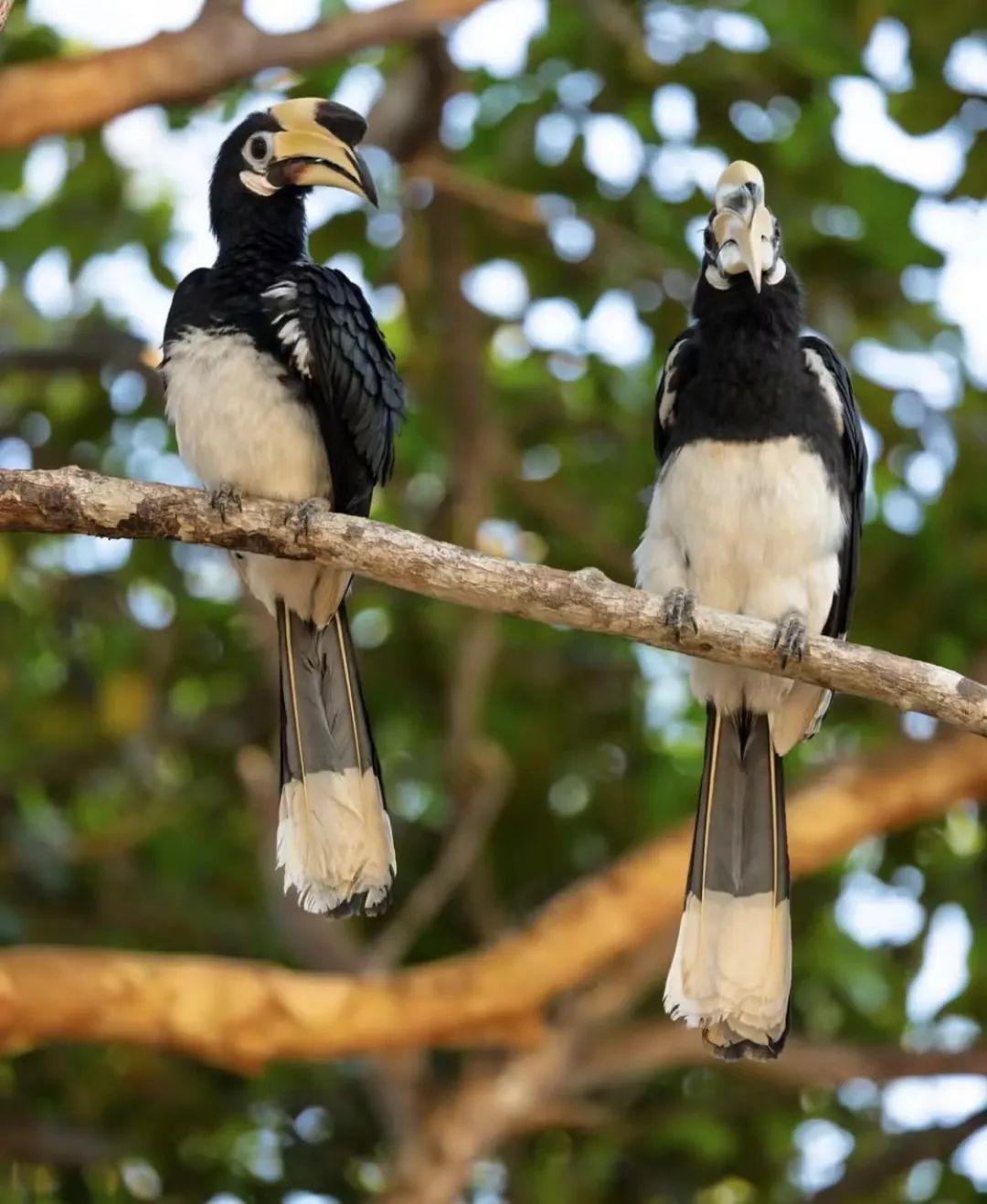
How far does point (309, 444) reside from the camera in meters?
4.07

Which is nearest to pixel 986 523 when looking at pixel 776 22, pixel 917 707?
pixel 776 22

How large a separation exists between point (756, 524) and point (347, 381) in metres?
0.90

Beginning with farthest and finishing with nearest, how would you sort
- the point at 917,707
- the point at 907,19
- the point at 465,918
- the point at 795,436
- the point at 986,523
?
1. the point at 465,918
2. the point at 986,523
3. the point at 907,19
4. the point at 795,436
5. the point at 917,707

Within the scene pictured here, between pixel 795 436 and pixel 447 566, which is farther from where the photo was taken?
pixel 795 436

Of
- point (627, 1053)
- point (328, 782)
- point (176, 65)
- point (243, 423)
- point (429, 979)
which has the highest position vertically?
point (176, 65)

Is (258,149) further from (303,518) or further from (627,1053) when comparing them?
(627,1053)

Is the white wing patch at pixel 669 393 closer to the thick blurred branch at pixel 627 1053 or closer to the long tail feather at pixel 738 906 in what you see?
the long tail feather at pixel 738 906

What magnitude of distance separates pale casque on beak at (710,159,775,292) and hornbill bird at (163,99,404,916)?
730mm

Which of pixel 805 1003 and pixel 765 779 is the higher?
pixel 765 779

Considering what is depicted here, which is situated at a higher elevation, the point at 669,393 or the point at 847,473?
the point at 669,393

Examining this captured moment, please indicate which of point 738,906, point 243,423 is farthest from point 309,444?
point 738,906

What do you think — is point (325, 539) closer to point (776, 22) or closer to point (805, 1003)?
point (776, 22)

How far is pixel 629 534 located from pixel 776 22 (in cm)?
169

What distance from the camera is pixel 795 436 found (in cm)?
411
